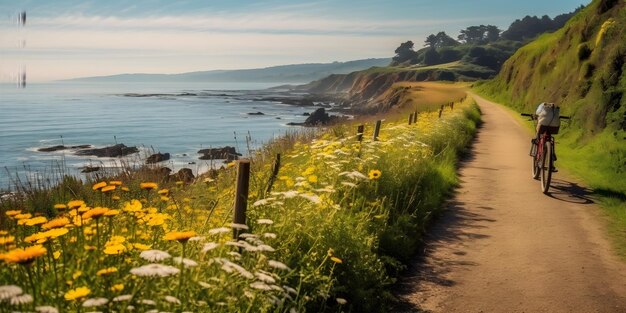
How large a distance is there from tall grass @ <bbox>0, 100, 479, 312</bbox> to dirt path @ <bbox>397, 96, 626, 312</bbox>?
1.50ft

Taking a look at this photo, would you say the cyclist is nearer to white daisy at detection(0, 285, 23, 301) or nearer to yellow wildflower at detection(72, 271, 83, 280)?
yellow wildflower at detection(72, 271, 83, 280)

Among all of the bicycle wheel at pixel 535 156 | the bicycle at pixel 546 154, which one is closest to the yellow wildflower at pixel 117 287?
the bicycle at pixel 546 154

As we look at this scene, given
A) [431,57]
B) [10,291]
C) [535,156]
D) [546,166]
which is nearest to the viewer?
[10,291]

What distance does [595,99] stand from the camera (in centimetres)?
1702

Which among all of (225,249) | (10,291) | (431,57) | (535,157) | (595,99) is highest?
(431,57)

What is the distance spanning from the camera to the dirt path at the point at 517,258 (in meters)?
5.67

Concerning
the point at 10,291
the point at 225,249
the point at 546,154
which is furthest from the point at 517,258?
the point at 10,291

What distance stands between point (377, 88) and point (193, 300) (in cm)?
12545

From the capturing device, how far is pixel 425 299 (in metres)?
5.71

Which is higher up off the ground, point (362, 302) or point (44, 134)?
point (362, 302)

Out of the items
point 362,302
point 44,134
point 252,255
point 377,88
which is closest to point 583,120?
point 362,302

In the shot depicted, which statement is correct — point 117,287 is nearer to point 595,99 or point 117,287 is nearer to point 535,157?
point 535,157

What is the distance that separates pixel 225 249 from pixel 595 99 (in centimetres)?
1624

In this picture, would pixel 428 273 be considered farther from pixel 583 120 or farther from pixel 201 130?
pixel 201 130
